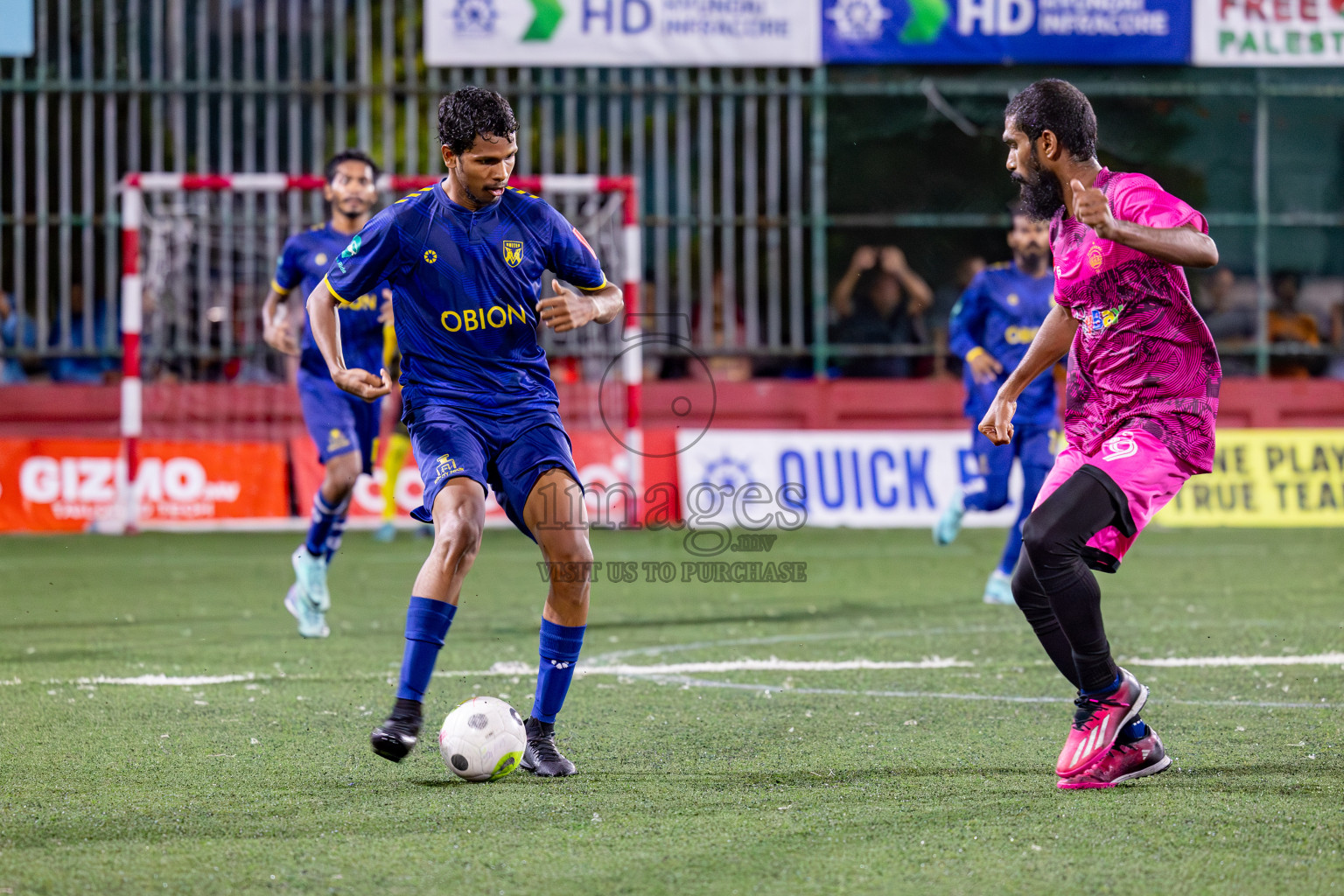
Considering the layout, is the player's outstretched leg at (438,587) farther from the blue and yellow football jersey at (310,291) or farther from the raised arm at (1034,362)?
the blue and yellow football jersey at (310,291)

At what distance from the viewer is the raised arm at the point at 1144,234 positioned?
4.20m

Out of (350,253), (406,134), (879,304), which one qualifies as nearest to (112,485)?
(406,134)

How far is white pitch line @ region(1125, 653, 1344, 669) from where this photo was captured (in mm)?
6781

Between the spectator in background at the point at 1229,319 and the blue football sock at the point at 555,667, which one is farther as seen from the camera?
the spectator in background at the point at 1229,319

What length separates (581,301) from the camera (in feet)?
16.3

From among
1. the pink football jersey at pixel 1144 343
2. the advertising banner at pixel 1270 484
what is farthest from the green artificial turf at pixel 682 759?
the advertising banner at pixel 1270 484

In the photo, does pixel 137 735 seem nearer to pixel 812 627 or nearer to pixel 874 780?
pixel 874 780

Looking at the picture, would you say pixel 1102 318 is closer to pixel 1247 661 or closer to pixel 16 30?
pixel 1247 661

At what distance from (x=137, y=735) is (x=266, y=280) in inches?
405

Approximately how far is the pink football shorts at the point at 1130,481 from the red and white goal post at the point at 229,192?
28.1ft

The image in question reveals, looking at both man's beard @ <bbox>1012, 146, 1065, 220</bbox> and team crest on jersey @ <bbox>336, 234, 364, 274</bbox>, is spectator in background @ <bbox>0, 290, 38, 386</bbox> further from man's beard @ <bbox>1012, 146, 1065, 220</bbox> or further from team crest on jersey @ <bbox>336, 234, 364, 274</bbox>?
man's beard @ <bbox>1012, 146, 1065, 220</bbox>

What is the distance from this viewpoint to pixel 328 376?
8.23 meters

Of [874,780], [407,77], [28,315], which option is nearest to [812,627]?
[874,780]

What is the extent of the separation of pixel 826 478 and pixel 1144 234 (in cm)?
1025
